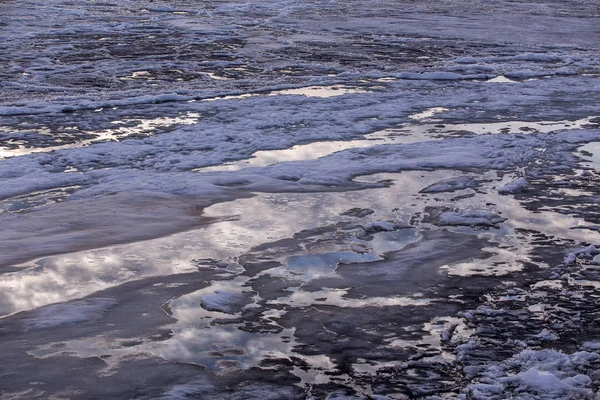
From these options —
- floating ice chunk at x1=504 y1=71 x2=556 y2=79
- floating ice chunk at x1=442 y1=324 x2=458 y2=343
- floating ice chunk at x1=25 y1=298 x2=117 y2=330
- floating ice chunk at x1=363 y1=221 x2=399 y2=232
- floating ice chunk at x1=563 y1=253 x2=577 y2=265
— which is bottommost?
floating ice chunk at x1=504 y1=71 x2=556 y2=79

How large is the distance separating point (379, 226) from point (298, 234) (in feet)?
1.67

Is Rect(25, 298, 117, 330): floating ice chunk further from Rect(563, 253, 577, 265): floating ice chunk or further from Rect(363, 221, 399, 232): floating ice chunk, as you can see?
Rect(563, 253, 577, 265): floating ice chunk

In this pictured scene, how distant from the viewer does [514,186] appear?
5684 mm

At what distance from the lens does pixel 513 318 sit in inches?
146

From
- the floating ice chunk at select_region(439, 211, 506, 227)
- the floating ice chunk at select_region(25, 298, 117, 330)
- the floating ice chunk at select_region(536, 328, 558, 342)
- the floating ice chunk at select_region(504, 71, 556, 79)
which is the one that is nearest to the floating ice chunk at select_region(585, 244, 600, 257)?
the floating ice chunk at select_region(439, 211, 506, 227)

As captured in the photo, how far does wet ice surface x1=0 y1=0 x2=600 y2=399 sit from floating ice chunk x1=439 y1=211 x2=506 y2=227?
0.02 metres

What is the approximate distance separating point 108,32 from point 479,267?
12431mm

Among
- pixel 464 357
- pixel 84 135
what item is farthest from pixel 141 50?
pixel 464 357

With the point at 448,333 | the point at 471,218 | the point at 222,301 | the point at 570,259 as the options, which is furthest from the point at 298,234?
the point at 570,259

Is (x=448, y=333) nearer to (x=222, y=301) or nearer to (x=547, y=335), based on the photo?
(x=547, y=335)

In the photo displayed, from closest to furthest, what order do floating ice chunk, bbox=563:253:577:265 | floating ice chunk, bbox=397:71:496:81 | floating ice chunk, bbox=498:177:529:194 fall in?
1. floating ice chunk, bbox=563:253:577:265
2. floating ice chunk, bbox=498:177:529:194
3. floating ice chunk, bbox=397:71:496:81

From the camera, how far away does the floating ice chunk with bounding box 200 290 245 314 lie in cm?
382

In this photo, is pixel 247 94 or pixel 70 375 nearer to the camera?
pixel 70 375

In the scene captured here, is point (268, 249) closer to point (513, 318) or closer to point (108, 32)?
point (513, 318)
